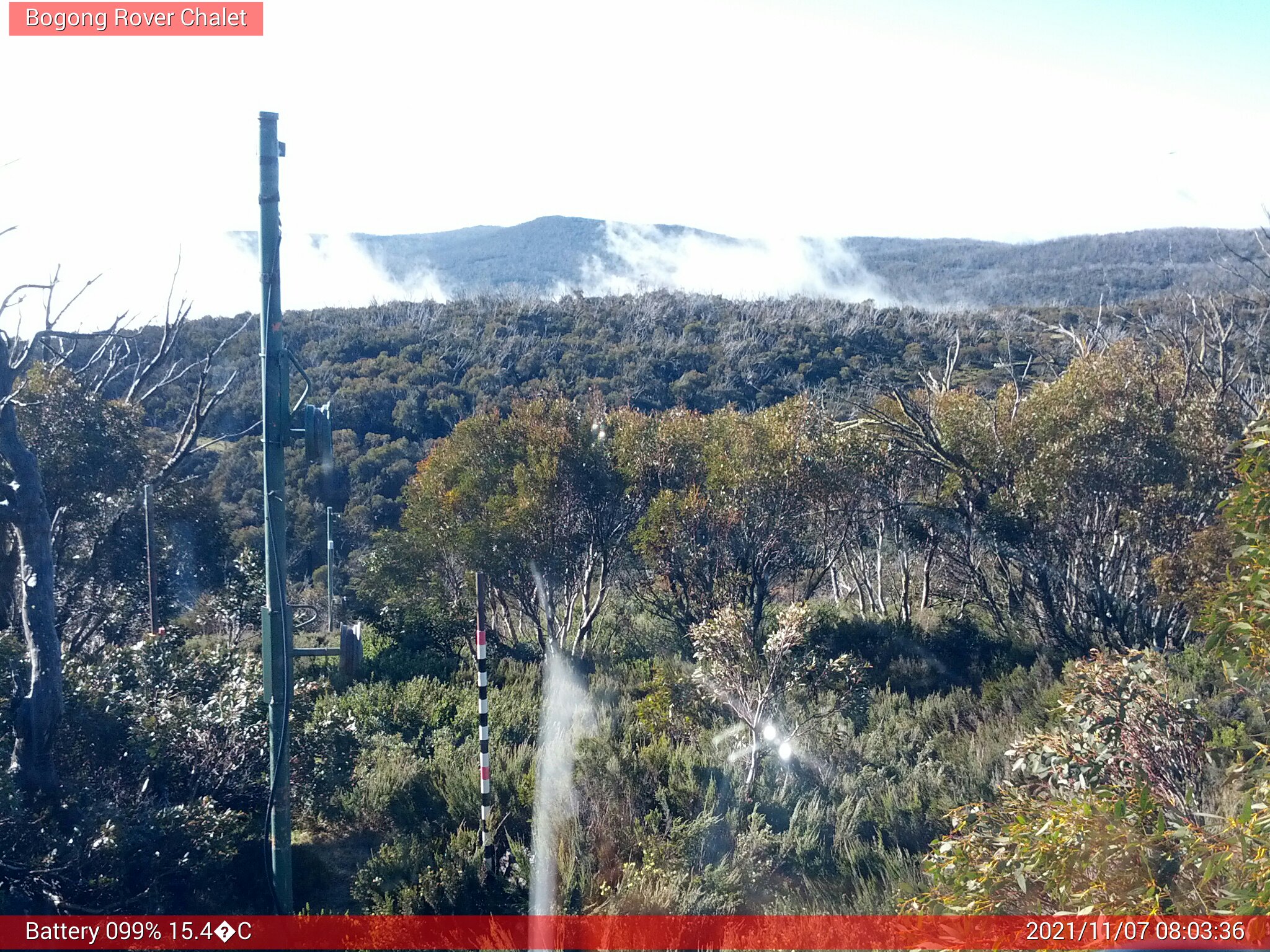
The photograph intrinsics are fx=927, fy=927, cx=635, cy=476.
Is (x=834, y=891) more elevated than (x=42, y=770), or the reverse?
(x=42, y=770)

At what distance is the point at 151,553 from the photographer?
9078 mm

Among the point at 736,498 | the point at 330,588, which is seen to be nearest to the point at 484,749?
the point at 736,498

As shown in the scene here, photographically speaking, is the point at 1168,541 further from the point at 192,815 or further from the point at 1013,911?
the point at 192,815

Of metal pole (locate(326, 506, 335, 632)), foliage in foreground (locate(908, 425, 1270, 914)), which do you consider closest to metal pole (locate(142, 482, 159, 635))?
metal pole (locate(326, 506, 335, 632))

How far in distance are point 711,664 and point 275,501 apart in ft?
12.9

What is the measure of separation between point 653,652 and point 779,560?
1.87 m

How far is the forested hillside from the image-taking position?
4.76 metres

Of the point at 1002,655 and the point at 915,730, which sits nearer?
the point at 915,730

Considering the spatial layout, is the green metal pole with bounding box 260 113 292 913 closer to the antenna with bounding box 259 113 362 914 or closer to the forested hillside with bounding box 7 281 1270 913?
the antenna with bounding box 259 113 362 914

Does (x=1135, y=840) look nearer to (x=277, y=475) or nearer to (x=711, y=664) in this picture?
(x=277, y=475)

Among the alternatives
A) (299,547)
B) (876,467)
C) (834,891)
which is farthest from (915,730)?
(299,547)

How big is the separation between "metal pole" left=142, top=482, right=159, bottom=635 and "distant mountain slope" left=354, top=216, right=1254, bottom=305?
130ft

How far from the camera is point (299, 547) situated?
19.6 metres

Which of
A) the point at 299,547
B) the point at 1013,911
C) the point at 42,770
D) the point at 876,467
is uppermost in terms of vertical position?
the point at 876,467
